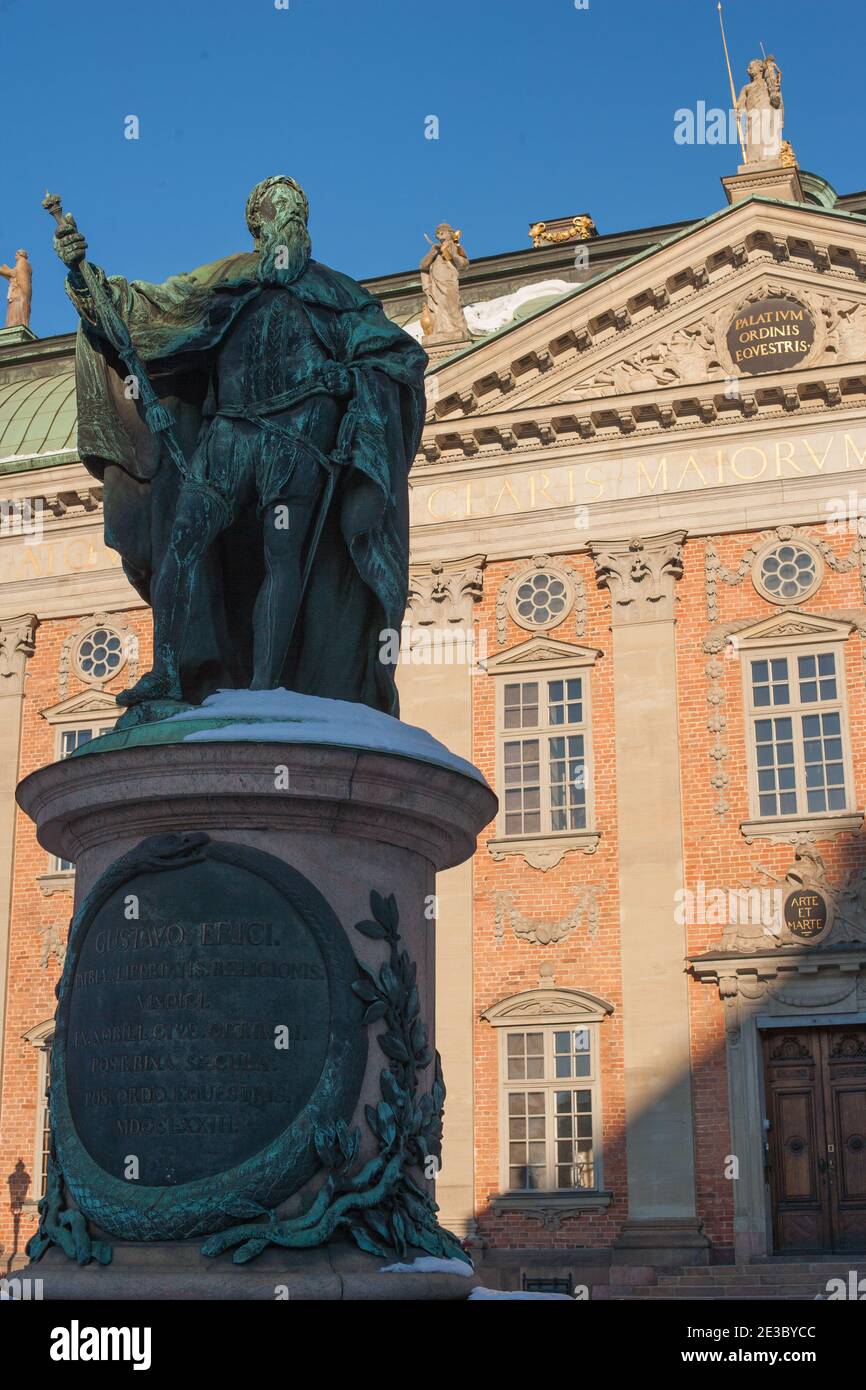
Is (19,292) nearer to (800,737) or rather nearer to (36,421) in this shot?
(36,421)

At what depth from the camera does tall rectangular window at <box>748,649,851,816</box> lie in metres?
20.9

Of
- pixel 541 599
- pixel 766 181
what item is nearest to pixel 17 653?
pixel 541 599

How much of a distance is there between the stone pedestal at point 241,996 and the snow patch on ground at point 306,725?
15mm

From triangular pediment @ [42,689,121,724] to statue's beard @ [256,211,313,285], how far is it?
1833cm

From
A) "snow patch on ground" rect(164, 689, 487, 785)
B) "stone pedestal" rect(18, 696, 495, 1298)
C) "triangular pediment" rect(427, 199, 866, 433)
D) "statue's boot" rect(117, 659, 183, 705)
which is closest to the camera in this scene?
"stone pedestal" rect(18, 696, 495, 1298)

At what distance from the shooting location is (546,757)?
72.3 feet

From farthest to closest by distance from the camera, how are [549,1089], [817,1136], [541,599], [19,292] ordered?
[19,292] < [541,599] < [549,1089] < [817,1136]

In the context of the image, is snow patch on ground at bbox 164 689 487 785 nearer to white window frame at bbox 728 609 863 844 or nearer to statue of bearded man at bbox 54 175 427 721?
statue of bearded man at bbox 54 175 427 721

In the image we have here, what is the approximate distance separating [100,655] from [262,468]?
19407mm

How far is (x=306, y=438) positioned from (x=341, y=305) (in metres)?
0.65

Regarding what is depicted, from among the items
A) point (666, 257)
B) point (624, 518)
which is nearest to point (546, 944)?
point (624, 518)

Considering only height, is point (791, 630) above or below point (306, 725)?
above

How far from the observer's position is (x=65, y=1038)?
5.67 metres

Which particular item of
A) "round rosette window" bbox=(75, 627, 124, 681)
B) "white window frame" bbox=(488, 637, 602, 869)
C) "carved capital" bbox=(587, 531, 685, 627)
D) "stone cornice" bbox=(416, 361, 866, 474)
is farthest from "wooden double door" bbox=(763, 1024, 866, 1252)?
"round rosette window" bbox=(75, 627, 124, 681)
